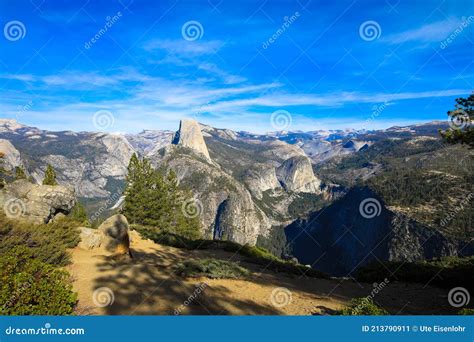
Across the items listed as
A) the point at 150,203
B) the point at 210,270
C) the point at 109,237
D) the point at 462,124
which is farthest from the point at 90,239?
the point at 150,203

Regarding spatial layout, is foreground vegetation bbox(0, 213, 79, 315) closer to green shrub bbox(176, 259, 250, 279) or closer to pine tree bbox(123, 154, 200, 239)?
green shrub bbox(176, 259, 250, 279)

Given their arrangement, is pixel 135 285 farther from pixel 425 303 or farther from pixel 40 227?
pixel 425 303

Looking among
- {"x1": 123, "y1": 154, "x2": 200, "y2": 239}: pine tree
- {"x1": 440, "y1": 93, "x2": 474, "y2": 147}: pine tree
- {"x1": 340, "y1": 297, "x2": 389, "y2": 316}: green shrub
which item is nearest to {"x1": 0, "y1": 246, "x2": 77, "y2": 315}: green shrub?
{"x1": 340, "y1": 297, "x2": 389, "y2": 316}: green shrub

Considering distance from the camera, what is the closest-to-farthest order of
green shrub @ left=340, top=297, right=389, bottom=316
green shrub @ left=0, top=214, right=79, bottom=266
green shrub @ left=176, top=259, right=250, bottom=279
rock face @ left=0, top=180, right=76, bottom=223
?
green shrub @ left=340, top=297, right=389, bottom=316 → green shrub @ left=0, top=214, right=79, bottom=266 → green shrub @ left=176, top=259, right=250, bottom=279 → rock face @ left=0, top=180, right=76, bottom=223

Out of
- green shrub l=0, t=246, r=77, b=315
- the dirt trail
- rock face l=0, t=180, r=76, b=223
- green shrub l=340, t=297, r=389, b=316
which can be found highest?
rock face l=0, t=180, r=76, b=223

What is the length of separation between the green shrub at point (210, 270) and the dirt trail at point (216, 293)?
48 cm

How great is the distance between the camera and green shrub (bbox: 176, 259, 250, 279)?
16.8 metres

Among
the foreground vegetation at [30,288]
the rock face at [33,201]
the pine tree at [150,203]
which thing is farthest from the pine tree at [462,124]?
the pine tree at [150,203]

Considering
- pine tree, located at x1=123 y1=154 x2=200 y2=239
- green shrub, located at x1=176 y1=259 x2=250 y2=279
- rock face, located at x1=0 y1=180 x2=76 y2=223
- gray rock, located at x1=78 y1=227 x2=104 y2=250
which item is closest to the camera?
green shrub, located at x1=176 y1=259 x2=250 y2=279

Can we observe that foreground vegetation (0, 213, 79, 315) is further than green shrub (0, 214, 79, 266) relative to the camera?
No

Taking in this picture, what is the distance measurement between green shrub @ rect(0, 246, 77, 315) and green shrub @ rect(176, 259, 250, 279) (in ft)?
23.2

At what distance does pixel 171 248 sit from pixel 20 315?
19360 mm

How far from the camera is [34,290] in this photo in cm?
957

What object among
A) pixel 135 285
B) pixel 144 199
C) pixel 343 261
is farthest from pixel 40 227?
pixel 343 261
